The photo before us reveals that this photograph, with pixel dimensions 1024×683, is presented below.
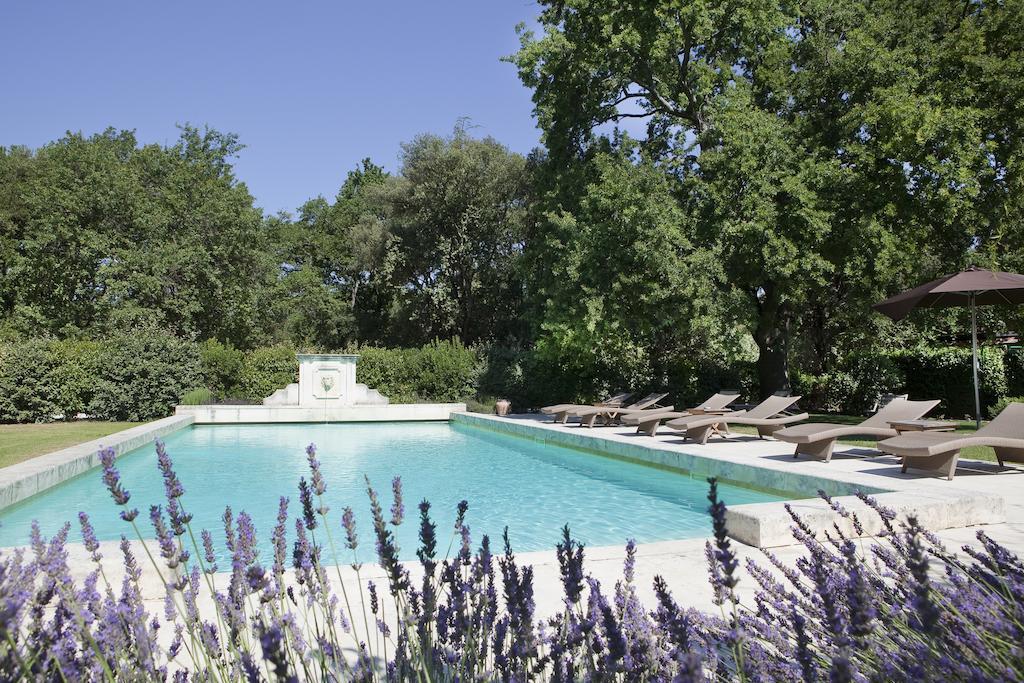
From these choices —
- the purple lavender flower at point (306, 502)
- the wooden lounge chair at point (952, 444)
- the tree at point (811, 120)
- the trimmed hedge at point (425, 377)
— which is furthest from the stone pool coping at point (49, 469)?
the tree at point (811, 120)

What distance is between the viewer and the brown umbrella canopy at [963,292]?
9930 millimetres

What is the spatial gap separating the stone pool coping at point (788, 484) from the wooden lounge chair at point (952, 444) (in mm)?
264

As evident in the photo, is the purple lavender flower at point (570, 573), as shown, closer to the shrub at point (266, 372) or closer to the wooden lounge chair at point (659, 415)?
the wooden lounge chair at point (659, 415)

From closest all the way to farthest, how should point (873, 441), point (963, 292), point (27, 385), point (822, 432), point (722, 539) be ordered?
point (722, 539)
point (822, 432)
point (963, 292)
point (873, 441)
point (27, 385)

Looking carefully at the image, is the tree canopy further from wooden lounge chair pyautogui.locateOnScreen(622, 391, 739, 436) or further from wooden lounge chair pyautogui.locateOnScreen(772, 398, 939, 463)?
wooden lounge chair pyautogui.locateOnScreen(772, 398, 939, 463)

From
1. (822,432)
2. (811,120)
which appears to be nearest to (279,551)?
(822,432)

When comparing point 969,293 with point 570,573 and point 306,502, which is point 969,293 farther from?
point 306,502

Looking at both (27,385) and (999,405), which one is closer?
(999,405)

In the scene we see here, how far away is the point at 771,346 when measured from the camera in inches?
659

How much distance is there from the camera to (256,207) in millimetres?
31234

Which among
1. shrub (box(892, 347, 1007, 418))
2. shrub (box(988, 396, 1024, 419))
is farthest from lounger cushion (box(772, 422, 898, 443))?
shrub (box(892, 347, 1007, 418))

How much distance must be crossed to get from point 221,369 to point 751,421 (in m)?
16.9

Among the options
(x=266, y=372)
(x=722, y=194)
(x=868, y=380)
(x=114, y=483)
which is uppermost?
(x=722, y=194)

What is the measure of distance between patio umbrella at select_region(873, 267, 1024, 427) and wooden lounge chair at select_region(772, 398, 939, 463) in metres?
1.54
